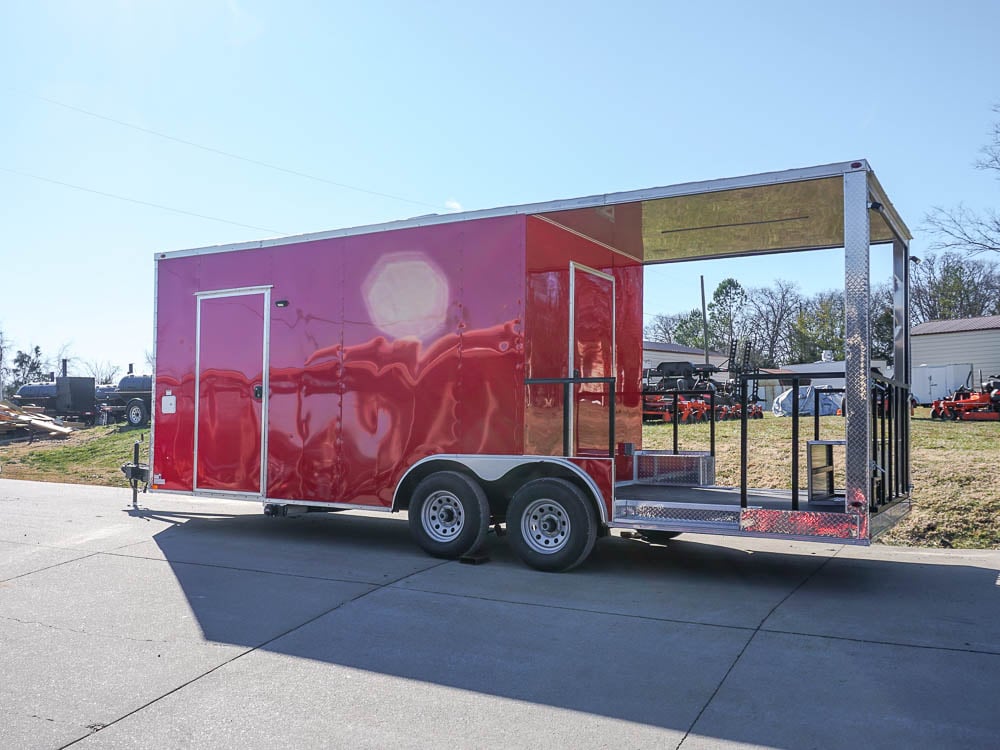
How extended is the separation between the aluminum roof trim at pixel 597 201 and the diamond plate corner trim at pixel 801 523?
255 cm

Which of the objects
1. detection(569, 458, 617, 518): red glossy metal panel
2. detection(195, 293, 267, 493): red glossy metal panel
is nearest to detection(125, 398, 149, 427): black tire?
detection(195, 293, 267, 493): red glossy metal panel

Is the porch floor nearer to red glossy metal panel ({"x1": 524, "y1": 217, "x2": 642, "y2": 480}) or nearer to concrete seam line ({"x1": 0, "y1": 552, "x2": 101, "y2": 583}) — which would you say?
red glossy metal panel ({"x1": 524, "y1": 217, "x2": 642, "y2": 480})

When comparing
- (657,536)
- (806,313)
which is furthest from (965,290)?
(657,536)

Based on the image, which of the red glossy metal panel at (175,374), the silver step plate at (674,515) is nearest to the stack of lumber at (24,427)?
the red glossy metal panel at (175,374)

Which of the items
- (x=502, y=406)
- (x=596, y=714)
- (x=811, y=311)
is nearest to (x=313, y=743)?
(x=596, y=714)

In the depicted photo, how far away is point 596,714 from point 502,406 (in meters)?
3.77

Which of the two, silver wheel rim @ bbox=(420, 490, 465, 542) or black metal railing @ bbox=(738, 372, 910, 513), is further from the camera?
silver wheel rim @ bbox=(420, 490, 465, 542)

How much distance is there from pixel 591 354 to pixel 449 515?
89.8 inches

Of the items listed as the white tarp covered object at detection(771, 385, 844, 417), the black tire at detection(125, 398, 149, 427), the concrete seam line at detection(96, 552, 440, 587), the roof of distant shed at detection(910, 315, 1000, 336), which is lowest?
the concrete seam line at detection(96, 552, 440, 587)

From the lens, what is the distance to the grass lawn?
9.66 meters

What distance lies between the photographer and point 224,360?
9.45 metres

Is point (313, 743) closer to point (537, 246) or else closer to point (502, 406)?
point (502, 406)

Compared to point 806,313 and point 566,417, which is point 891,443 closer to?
point 566,417

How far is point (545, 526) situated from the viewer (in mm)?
7523
